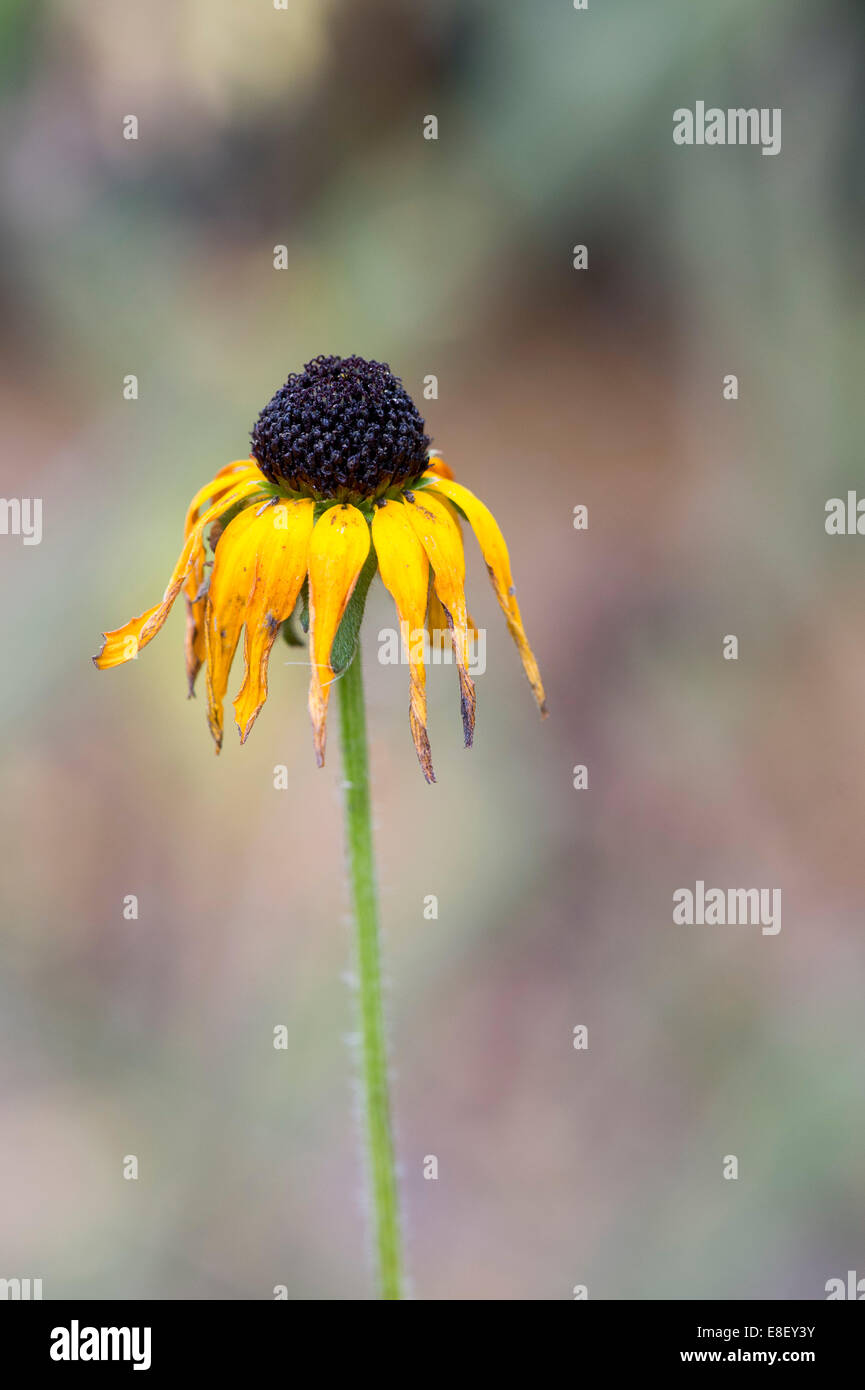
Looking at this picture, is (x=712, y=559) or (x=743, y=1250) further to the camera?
(x=712, y=559)

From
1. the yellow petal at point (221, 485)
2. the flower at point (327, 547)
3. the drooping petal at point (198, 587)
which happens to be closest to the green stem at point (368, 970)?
the flower at point (327, 547)

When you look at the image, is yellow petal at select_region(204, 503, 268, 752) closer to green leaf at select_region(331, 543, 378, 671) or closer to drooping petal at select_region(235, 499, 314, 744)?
drooping petal at select_region(235, 499, 314, 744)

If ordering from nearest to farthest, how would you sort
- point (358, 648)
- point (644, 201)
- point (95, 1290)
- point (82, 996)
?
point (358, 648)
point (95, 1290)
point (82, 996)
point (644, 201)

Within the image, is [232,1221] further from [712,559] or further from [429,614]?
[712,559]

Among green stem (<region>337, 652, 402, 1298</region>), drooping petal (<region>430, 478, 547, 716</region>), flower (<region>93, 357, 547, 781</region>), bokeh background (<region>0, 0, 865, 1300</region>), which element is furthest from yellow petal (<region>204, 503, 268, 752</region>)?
bokeh background (<region>0, 0, 865, 1300</region>)

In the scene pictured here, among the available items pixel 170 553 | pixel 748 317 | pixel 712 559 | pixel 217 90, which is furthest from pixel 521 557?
pixel 217 90

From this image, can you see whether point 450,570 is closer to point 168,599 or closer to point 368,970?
point 168,599
